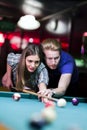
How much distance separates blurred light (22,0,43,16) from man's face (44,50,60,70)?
303 centimetres

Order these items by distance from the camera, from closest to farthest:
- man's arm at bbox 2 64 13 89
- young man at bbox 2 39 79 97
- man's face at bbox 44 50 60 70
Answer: young man at bbox 2 39 79 97 < man's face at bbox 44 50 60 70 < man's arm at bbox 2 64 13 89

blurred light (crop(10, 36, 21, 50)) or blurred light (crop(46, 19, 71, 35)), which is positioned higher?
blurred light (crop(46, 19, 71, 35))

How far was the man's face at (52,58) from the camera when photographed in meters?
3.65

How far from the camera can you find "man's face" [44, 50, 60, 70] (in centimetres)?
365

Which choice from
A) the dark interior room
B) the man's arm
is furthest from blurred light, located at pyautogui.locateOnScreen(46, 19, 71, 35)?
the man's arm

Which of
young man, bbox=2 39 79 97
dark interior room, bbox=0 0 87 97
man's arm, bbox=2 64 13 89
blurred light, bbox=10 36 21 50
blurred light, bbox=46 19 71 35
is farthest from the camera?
blurred light, bbox=46 19 71 35

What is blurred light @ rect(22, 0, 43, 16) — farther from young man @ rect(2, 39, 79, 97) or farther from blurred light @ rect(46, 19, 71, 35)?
young man @ rect(2, 39, 79, 97)

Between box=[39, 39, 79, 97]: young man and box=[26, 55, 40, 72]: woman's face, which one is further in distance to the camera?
box=[26, 55, 40, 72]: woman's face

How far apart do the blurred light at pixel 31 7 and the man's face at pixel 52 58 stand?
9.95 ft

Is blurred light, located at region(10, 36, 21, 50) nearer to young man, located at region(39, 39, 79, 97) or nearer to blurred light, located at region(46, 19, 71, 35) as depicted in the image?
blurred light, located at region(46, 19, 71, 35)

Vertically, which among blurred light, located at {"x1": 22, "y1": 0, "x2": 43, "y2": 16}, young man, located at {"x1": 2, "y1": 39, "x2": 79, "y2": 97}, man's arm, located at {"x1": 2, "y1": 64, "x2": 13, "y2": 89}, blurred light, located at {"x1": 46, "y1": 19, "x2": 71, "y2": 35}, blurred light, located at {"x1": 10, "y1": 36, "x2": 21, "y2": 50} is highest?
blurred light, located at {"x1": 22, "y1": 0, "x2": 43, "y2": 16}

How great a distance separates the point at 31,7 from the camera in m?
6.57

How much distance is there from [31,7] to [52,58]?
3.15 m

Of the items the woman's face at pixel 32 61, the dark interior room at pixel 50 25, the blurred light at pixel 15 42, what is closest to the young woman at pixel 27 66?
the woman's face at pixel 32 61
